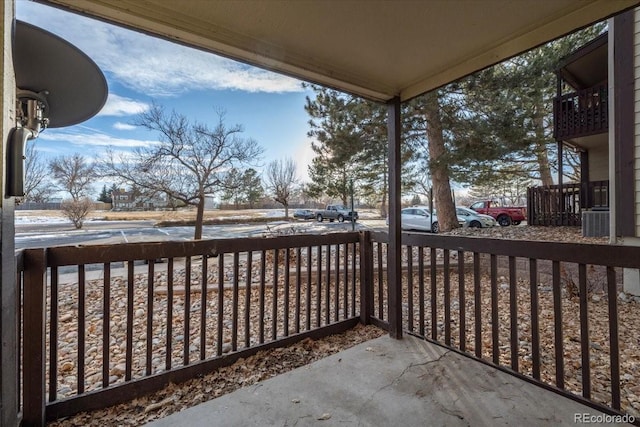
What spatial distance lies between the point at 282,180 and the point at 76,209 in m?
7.18

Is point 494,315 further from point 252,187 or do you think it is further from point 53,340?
point 252,187

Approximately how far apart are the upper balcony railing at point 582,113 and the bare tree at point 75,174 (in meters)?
11.8

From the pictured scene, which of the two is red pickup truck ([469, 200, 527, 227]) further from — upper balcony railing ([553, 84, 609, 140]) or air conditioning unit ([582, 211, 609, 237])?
air conditioning unit ([582, 211, 609, 237])

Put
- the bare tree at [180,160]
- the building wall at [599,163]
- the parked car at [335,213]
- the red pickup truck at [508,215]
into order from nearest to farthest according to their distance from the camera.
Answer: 1. the bare tree at [180,160]
2. the building wall at [599,163]
3. the red pickup truck at [508,215]
4. the parked car at [335,213]

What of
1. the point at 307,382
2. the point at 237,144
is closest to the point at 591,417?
the point at 307,382

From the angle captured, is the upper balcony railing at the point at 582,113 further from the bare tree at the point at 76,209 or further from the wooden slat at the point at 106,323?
the bare tree at the point at 76,209

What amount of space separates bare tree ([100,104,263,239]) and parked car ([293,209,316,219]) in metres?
5.77

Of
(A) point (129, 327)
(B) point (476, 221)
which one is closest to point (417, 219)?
(B) point (476, 221)

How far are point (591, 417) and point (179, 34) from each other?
2.88m

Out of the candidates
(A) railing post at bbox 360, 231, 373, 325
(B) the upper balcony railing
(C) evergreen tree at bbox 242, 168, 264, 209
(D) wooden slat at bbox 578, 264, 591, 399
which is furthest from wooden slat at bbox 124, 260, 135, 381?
(B) the upper balcony railing

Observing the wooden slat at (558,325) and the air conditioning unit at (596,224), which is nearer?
the wooden slat at (558,325)

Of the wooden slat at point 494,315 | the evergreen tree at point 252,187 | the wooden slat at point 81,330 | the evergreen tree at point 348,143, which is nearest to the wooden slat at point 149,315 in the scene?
the wooden slat at point 81,330

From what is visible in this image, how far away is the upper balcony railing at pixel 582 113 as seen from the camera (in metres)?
6.36

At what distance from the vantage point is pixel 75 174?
786 centimetres
